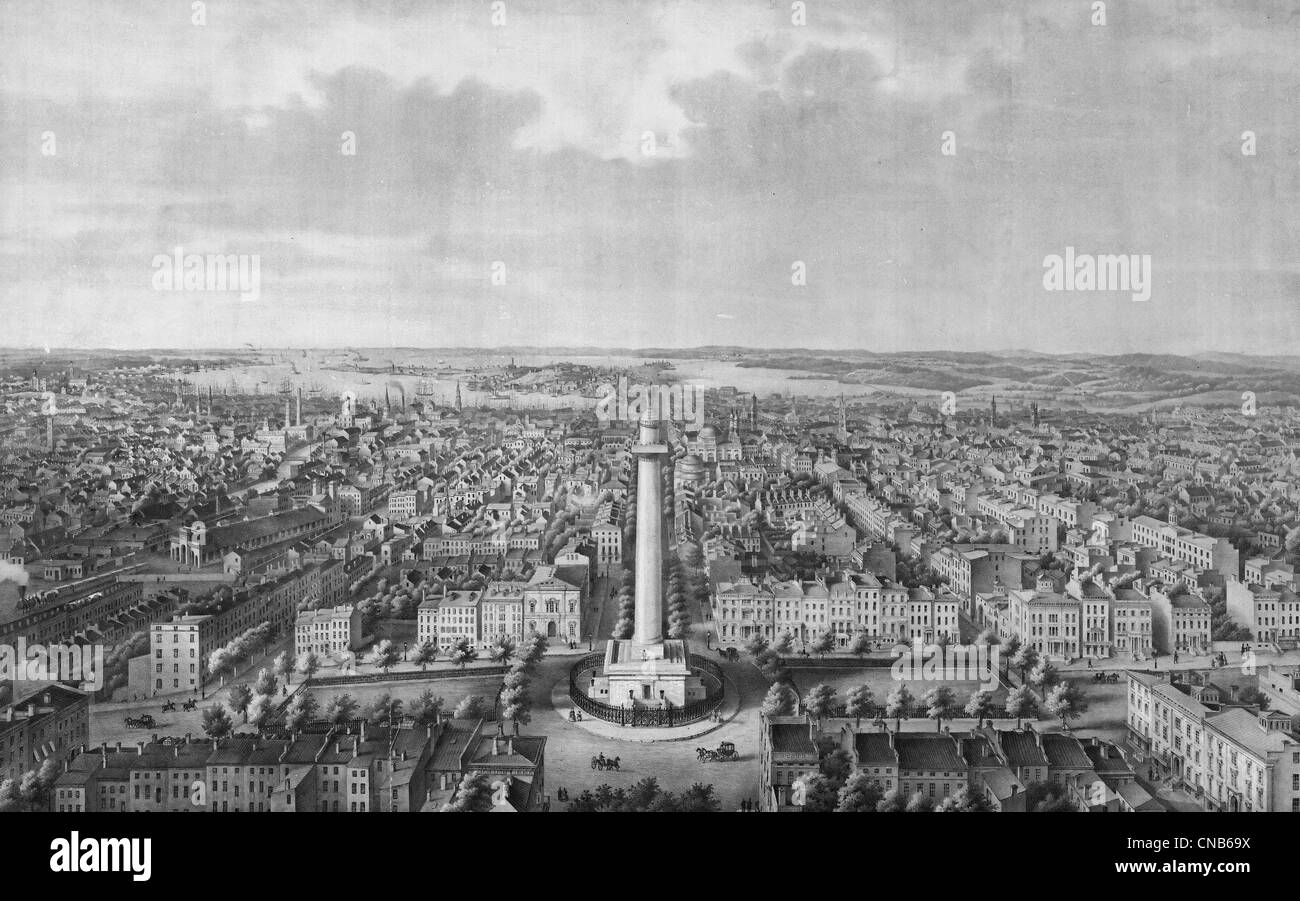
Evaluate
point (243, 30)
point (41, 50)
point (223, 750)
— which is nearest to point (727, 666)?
point (223, 750)

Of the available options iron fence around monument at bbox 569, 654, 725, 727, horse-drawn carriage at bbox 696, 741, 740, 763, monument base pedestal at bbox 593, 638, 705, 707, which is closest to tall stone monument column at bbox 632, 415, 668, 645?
monument base pedestal at bbox 593, 638, 705, 707

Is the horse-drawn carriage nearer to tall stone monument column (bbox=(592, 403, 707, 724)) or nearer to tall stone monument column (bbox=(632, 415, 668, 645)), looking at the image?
tall stone monument column (bbox=(592, 403, 707, 724))

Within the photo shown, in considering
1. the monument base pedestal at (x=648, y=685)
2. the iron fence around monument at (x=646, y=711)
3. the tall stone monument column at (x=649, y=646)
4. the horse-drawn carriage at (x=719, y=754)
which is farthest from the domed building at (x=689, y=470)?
the horse-drawn carriage at (x=719, y=754)

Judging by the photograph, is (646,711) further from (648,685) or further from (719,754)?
(719,754)

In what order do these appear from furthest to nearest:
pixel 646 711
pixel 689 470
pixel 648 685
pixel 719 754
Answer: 1. pixel 689 470
2. pixel 648 685
3. pixel 646 711
4. pixel 719 754

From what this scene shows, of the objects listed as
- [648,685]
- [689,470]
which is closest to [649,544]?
[689,470]

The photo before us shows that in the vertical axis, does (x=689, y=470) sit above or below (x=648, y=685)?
above

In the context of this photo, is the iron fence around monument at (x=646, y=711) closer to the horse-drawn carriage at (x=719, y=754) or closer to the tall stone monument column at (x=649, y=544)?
the horse-drawn carriage at (x=719, y=754)

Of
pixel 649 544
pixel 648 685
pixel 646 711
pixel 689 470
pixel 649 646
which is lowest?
pixel 646 711

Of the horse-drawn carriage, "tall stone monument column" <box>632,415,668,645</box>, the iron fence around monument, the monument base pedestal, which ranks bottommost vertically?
the horse-drawn carriage
